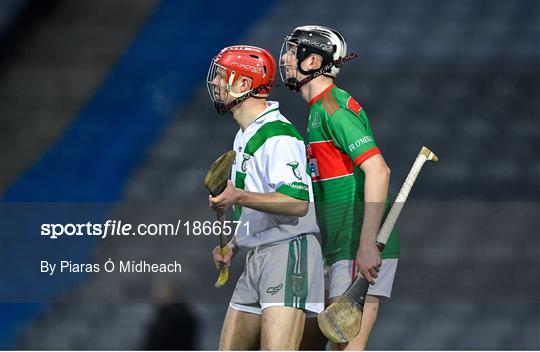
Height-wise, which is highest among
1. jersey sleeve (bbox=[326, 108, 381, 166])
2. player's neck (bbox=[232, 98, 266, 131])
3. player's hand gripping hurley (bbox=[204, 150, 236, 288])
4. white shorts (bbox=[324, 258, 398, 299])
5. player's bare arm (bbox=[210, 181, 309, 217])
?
player's neck (bbox=[232, 98, 266, 131])

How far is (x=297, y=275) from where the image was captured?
3.98 metres

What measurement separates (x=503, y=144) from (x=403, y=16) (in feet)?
2.41

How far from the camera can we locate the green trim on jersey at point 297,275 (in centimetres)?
395

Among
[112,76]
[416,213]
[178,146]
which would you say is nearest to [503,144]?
[416,213]

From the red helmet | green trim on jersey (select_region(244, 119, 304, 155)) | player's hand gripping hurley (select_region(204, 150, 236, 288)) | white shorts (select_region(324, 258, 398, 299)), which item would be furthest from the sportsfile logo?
white shorts (select_region(324, 258, 398, 299))

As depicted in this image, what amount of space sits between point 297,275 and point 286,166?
0.38 meters

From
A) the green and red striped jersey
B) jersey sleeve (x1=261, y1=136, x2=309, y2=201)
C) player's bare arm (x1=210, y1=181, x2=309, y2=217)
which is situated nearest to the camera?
player's bare arm (x1=210, y1=181, x2=309, y2=217)

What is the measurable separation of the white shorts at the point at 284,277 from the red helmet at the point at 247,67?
1.88 ft

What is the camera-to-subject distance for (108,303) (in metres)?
5.09

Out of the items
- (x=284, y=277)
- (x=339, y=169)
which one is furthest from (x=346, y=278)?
(x=339, y=169)

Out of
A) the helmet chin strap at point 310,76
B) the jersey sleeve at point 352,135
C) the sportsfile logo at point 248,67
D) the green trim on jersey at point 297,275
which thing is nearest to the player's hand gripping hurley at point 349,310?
the green trim on jersey at point 297,275

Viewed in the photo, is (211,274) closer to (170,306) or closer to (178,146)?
(170,306)

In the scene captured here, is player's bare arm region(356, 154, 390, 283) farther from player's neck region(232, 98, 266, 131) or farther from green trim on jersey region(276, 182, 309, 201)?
player's neck region(232, 98, 266, 131)

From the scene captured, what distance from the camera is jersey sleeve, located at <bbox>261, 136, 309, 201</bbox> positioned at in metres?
3.94
